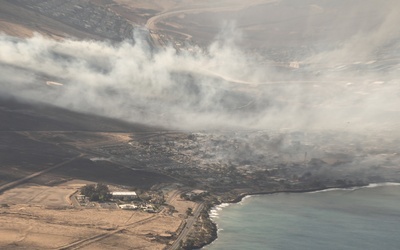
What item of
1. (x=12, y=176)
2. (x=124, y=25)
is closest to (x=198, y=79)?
(x=124, y=25)

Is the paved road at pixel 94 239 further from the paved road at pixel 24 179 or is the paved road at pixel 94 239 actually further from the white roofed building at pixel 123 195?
the paved road at pixel 24 179

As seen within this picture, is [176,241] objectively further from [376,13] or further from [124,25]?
[376,13]

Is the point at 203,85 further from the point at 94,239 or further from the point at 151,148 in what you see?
the point at 94,239

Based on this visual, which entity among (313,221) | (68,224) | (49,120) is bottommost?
(68,224)

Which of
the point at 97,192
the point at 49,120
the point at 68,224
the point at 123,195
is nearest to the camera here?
the point at 68,224

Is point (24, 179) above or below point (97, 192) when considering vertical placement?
above

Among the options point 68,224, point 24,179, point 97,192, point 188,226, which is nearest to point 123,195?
point 97,192

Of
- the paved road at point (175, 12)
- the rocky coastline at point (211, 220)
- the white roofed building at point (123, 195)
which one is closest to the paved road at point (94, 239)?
the rocky coastline at point (211, 220)

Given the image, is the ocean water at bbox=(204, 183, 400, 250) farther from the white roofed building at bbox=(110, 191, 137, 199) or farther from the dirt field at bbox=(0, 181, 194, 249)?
the white roofed building at bbox=(110, 191, 137, 199)

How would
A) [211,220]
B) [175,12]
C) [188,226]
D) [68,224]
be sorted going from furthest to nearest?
[175,12] < [211,220] < [188,226] < [68,224]
